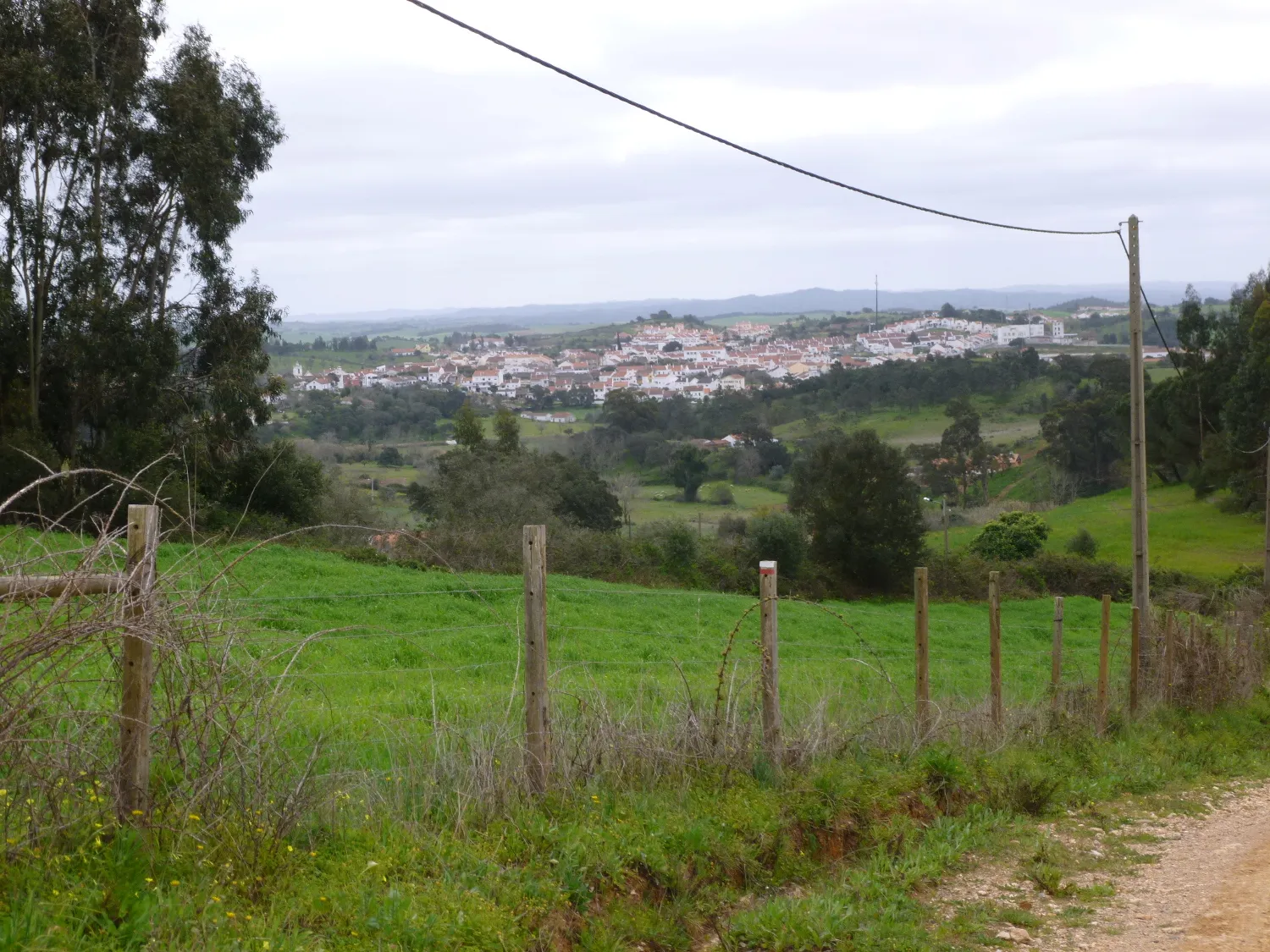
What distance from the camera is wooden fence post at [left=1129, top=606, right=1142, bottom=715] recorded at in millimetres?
11414

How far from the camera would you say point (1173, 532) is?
50375mm

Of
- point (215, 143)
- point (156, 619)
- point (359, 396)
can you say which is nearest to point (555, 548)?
point (215, 143)

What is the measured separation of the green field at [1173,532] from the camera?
1796 inches

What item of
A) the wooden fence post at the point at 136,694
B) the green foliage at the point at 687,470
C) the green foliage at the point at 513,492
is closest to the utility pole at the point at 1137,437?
the wooden fence post at the point at 136,694

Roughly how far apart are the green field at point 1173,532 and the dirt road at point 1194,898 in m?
39.1

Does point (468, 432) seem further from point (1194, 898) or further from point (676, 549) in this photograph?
point (1194, 898)

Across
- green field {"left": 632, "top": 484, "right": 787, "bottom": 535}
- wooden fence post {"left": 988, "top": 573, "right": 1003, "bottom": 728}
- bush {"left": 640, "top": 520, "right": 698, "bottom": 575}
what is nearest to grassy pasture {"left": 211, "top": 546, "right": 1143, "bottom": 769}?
wooden fence post {"left": 988, "top": 573, "right": 1003, "bottom": 728}

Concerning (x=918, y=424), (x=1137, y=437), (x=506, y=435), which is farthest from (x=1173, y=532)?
(x=1137, y=437)

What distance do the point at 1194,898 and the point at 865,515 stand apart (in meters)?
33.6

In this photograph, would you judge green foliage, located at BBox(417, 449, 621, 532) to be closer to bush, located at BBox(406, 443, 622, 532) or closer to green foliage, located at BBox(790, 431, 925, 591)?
bush, located at BBox(406, 443, 622, 532)

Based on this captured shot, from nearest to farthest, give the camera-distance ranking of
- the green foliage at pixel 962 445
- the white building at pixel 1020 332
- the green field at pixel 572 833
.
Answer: the green field at pixel 572 833 → the green foliage at pixel 962 445 → the white building at pixel 1020 332

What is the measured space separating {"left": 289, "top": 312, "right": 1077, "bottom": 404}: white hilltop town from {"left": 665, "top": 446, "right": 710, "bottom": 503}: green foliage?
24108 millimetres

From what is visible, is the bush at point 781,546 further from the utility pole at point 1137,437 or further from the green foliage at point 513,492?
the utility pole at point 1137,437

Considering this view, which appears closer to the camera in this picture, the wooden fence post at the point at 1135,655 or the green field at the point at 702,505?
the wooden fence post at the point at 1135,655
